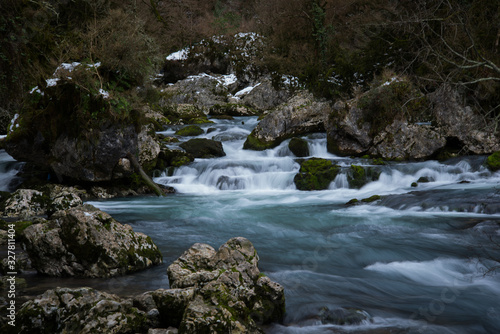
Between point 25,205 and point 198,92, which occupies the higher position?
point 198,92

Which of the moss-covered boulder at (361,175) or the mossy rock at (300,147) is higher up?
the mossy rock at (300,147)

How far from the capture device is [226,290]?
9.89ft

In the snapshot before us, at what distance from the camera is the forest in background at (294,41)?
8442mm

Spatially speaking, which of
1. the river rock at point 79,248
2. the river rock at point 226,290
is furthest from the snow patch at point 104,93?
the river rock at point 226,290

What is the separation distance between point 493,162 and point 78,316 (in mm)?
12677

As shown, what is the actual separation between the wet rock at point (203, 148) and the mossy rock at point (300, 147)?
3.19 meters

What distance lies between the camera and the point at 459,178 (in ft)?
37.8

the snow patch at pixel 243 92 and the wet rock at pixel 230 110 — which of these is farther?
the snow patch at pixel 243 92

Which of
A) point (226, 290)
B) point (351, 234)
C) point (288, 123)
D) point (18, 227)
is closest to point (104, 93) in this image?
point (18, 227)

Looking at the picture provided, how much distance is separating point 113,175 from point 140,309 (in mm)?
9126

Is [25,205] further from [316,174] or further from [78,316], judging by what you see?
[316,174]

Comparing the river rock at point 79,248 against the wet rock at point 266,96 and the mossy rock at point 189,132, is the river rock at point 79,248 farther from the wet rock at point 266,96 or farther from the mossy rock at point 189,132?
the wet rock at point 266,96

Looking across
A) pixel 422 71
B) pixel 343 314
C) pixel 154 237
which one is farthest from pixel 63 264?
pixel 422 71

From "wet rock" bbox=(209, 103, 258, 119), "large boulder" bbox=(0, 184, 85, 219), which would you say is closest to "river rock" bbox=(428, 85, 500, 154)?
"large boulder" bbox=(0, 184, 85, 219)
